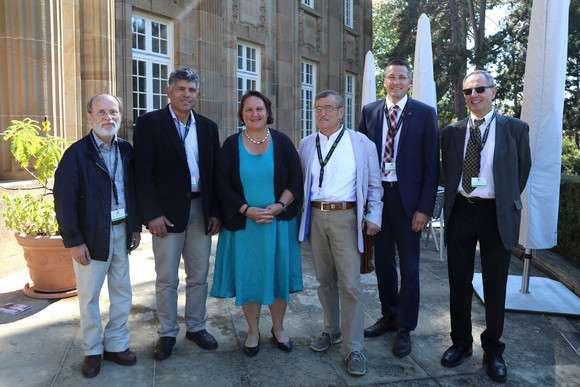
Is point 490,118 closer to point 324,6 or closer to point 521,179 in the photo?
point 521,179

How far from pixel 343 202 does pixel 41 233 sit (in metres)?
3.37

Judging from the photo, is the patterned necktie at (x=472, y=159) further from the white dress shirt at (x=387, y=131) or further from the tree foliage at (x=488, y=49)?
the tree foliage at (x=488, y=49)

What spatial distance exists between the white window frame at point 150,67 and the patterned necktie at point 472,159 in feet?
24.4

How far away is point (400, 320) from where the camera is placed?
147 inches

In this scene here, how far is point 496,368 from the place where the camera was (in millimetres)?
3254

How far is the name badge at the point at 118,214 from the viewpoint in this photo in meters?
3.26

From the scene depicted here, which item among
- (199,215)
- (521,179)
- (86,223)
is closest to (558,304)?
(521,179)

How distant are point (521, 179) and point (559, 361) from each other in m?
1.42

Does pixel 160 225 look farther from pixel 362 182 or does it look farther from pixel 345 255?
pixel 362 182

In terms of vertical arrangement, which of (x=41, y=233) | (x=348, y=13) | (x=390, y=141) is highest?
(x=348, y=13)

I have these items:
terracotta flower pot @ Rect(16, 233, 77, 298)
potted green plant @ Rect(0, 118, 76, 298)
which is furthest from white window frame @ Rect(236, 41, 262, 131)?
terracotta flower pot @ Rect(16, 233, 77, 298)

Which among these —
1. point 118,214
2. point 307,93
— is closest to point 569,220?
point 118,214

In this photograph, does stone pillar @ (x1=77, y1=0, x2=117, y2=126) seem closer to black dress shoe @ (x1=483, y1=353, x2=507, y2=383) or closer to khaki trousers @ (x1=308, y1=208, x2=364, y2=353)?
khaki trousers @ (x1=308, y1=208, x2=364, y2=353)

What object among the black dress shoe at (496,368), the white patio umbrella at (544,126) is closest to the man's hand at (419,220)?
the black dress shoe at (496,368)
